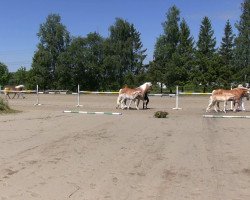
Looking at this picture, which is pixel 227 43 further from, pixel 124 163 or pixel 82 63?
pixel 124 163

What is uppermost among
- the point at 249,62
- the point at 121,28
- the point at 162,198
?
the point at 121,28

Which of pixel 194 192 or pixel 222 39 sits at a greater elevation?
pixel 222 39

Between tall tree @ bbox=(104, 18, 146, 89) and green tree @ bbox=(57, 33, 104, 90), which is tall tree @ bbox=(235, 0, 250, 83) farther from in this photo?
green tree @ bbox=(57, 33, 104, 90)

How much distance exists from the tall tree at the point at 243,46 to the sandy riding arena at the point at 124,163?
46.7 metres

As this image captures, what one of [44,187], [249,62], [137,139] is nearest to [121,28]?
[249,62]

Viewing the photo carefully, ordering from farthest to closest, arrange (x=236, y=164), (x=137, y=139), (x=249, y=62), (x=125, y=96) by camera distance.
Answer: (x=249, y=62)
(x=125, y=96)
(x=137, y=139)
(x=236, y=164)

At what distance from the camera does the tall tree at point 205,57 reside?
5675 centimetres

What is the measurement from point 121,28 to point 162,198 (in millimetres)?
65296

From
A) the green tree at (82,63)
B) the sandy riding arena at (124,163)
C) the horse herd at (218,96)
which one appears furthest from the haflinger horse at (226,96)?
the green tree at (82,63)

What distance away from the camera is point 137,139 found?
12.7m

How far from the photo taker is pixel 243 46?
6172cm

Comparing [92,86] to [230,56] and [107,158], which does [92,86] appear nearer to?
[230,56]

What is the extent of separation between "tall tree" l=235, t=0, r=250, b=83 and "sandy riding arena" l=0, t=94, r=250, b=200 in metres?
46.7

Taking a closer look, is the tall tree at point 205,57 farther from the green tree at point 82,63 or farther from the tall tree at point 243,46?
the green tree at point 82,63
